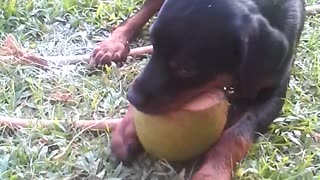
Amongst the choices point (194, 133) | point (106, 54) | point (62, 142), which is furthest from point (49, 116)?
point (194, 133)

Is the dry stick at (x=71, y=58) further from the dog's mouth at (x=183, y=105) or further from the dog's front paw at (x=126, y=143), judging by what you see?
the dog's mouth at (x=183, y=105)

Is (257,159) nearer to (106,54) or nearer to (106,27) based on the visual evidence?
(106,54)

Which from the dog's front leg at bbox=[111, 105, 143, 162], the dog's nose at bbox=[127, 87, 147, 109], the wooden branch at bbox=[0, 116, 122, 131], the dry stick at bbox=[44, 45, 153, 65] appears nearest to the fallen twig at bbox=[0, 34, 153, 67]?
the dry stick at bbox=[44, 45, 153, 65]

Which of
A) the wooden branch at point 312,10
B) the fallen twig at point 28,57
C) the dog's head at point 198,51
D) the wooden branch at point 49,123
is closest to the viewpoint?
the dog's head at point 198,51

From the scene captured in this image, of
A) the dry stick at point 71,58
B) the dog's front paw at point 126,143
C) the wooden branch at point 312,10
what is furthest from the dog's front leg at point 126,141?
the wooden branch at point 312,10

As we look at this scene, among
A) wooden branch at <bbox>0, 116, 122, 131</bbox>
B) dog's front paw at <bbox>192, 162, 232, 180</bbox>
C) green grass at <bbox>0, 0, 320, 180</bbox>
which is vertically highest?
dog's front paw at <bbox>192, 162, 232, 180</bbox>

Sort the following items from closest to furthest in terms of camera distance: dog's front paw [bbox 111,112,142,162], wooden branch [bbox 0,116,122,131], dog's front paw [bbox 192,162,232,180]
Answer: dog's front paw [bbox 192,162,232,180]
dog's front paw [bbox 111,112,142,162]
wooden branch [bbox 0,116,122,131]

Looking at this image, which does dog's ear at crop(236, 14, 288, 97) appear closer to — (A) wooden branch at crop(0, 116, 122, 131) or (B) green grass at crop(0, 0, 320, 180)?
(B) green grass at crop(0, 0, 320, 180)
